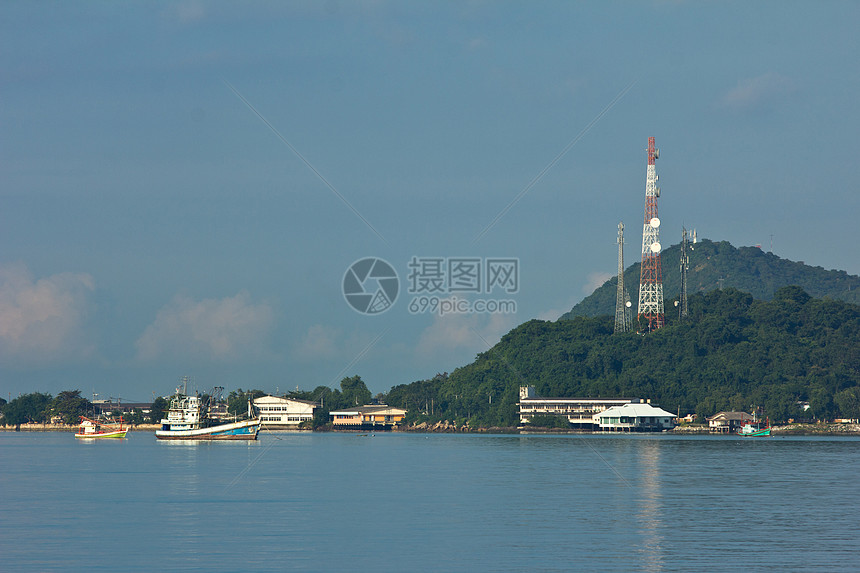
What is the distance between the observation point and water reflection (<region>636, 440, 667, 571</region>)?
133ft

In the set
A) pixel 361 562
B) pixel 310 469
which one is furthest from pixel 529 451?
pixel 361 562

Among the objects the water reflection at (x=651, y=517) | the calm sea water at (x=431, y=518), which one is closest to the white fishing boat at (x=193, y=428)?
the calm sea water at (x=431, y=518)

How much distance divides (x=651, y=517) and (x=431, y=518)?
39.3 ft

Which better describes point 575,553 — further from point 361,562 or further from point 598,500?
point 598,500

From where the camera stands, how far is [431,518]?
53312mm

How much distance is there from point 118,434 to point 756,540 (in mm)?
173780

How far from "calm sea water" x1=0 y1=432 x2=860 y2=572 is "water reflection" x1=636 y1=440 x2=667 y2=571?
138 mm

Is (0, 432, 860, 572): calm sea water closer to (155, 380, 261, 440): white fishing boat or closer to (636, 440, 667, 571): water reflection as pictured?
(636, 440, 667, 571): water reflection

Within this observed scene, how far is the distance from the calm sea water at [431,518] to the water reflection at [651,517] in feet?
0.45

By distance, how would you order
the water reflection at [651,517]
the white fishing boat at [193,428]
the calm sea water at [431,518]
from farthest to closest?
the white fishing boat at [193,428] < the water reflection at [651,517] < the calm sea water at [431,518]

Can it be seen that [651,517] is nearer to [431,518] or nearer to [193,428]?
[431,518]

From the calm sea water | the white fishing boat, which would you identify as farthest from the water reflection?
the white fishing boat

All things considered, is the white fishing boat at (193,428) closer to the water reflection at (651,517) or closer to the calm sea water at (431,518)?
the calm sea water at (431,518)

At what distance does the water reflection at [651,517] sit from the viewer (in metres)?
40.4
